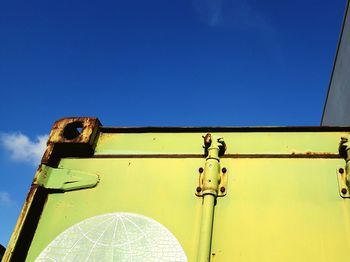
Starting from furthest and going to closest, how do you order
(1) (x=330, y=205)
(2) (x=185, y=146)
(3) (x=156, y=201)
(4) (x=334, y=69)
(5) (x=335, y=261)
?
(4) (x=334, y=69) < (2) (x=185, y=146) < (3) (x=156, y=201) < (1) (x=330, y=205) < (5) (x=335, y=261)

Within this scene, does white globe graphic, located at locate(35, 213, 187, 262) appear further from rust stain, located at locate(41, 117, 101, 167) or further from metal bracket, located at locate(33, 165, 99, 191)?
rust stain, located at locate(41, 117, 101, 167)

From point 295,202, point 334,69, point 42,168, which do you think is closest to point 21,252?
point 42,168

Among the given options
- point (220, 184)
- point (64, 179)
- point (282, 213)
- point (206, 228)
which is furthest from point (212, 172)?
point (64, 179)

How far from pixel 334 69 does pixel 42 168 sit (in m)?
5.54

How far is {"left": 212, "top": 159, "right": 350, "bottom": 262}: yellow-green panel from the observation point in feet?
6.42

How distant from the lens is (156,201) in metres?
2.29

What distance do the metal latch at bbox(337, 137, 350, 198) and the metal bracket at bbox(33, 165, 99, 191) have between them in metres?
1.62

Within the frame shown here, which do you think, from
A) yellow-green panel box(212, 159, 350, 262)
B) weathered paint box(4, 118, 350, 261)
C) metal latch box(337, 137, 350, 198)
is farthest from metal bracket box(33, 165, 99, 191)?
metal latch box(337, 137, 350, 198)

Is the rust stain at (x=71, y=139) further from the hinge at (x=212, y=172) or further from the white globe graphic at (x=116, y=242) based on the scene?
the hinge at (x=212, y=172)

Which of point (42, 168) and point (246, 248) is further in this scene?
point (42, 168)

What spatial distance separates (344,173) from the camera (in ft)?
7.25

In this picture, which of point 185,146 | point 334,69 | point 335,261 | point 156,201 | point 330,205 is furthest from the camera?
point 334,69

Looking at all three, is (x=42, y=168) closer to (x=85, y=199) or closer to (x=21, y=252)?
(x=85, y=199)

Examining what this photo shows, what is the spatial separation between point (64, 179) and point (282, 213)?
4.99 ft
